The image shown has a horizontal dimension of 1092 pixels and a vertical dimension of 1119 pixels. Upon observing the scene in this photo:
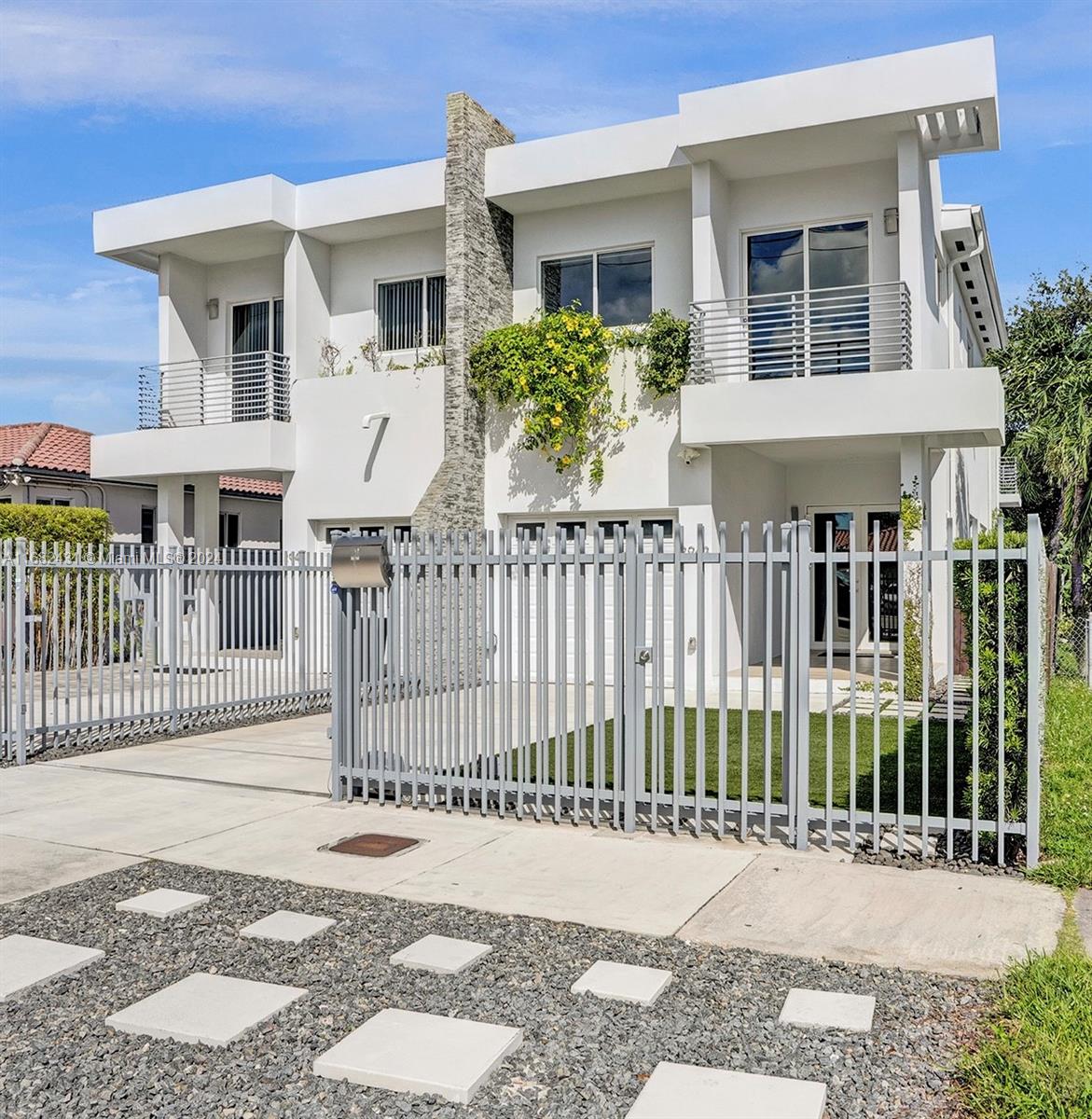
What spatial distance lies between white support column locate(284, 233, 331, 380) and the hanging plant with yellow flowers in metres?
3.78

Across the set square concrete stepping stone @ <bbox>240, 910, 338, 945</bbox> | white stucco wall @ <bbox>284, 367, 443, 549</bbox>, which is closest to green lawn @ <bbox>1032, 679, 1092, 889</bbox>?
square concrete stepping stone @ <bbox>240, 910, 338, 945</bbox>

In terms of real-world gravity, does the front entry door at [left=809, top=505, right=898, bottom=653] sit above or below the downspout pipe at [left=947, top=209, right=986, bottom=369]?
below

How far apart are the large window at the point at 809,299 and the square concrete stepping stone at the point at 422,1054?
12504 millimetres

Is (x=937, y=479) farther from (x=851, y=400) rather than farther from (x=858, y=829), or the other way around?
(x=858, y=829)

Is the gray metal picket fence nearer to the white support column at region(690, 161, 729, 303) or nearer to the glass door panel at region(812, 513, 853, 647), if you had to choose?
the white support column at region(690, 161, 729, 303)

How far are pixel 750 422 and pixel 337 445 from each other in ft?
24.6

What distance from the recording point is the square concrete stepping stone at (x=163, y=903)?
228 inches

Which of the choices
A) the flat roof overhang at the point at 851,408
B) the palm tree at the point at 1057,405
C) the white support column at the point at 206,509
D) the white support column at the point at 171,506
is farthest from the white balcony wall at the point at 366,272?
the palm tree at the point at 1057,405

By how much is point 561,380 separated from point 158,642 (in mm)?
7545

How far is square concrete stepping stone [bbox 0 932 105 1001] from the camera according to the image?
4.80 meters

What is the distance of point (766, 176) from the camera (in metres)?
16.5

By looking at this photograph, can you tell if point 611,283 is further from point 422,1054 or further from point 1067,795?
point 422,1054

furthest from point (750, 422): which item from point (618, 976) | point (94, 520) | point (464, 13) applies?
point (94, 520)

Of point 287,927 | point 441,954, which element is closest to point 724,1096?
point 441,954
